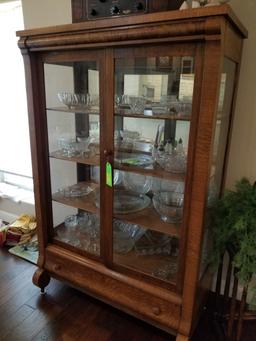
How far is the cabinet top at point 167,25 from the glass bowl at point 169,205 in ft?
2.56

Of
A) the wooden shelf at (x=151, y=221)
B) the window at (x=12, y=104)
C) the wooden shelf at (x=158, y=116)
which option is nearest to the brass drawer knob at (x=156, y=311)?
the wooden shelf at (x=151, y=221)

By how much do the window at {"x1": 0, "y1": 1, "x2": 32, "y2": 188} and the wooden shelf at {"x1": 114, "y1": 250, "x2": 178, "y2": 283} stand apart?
4.88 ft

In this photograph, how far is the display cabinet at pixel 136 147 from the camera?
1.05 m

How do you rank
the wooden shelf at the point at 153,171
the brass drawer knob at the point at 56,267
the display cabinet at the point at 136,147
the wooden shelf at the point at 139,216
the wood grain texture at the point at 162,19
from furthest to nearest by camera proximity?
the brass drawer knob at the point at 56,267 < the wooden shelf at the point at 139,216 < the wooden shelf at the point at 153,171 < the display cabinet at the point at 136,147 < the wood grain texture at the point at 162,19

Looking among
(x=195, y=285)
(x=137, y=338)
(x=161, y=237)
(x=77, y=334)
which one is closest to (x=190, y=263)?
(x=195, y=285)

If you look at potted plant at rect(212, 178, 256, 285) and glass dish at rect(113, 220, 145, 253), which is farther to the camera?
glass dish at rect(113, 220, 145, 253)

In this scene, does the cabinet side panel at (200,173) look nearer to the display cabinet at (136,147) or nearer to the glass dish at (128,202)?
the display cabinet at (136,147)

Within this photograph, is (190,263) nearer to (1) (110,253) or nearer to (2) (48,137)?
(1) (110,253)

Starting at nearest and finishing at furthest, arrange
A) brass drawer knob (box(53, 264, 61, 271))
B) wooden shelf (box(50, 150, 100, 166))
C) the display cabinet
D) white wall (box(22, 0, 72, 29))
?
the display cabinet
wooden shelf (box(50, 150, 100, 166))
brass drawer knob (box(53, 264, 61, 271))
white wall (box(22, 0, 72, 29))

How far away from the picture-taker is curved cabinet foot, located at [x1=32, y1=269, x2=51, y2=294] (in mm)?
1781

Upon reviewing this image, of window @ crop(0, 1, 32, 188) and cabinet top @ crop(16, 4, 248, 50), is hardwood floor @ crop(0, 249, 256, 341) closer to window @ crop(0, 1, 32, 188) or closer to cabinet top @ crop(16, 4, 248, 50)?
window @ crop(0, 1, 32, 188)

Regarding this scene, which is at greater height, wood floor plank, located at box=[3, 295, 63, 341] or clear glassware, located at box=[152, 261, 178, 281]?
clear glassware, located at box=[152, 261, 178, 281]

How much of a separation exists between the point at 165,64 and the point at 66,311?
1.56 meters

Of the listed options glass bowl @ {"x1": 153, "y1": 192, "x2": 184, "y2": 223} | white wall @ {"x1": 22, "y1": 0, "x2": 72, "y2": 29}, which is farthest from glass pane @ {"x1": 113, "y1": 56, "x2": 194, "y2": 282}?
white wall @ {"x1": 22, "y1": 0, "x2": 72, "y2": 29}
